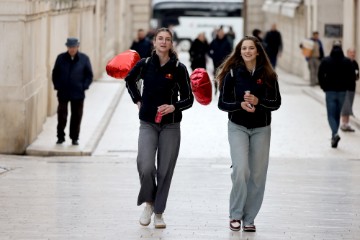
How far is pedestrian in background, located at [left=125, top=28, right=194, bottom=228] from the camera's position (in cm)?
1053

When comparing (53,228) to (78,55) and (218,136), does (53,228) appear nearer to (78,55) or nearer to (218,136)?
(78,55)

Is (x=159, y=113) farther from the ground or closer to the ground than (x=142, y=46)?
farther from the ground

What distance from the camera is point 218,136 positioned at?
21609 millimetres

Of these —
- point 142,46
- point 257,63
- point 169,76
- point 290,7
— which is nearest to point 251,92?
point 257,63

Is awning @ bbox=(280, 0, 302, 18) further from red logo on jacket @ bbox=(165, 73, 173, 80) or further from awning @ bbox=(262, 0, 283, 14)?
red logo on jacket @ bbox=(165, 73, 173, 80)

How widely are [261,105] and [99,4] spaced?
26534 mm

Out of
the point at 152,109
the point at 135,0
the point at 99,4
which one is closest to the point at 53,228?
the point at 152,109

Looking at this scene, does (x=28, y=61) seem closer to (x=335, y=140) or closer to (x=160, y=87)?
(x=335, y=140)

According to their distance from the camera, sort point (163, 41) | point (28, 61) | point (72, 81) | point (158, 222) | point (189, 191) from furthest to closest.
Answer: point (28, 61), point (72, 81), point (189, 191), point (158, 222), point (163, 41)

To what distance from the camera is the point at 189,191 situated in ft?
44.8

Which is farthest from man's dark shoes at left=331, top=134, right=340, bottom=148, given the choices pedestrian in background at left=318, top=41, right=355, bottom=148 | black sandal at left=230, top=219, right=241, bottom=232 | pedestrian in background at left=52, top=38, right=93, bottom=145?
black sandal at left=230, top=219, right=241, bottom=232

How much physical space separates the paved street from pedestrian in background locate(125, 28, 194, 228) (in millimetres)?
379

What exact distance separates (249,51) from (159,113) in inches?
37.7

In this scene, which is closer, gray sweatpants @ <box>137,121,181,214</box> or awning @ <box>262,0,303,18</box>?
gray sweatpants @ <box>137,121,181,214</box>
